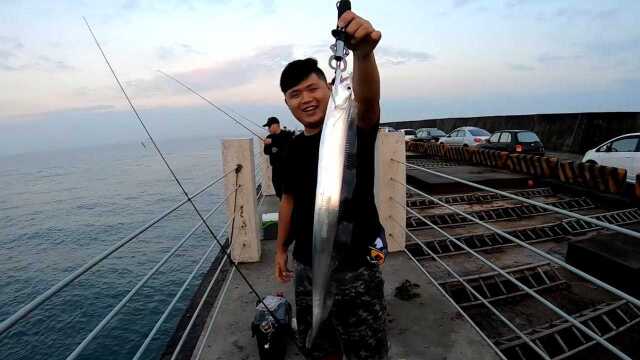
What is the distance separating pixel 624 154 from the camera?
11.6 metres

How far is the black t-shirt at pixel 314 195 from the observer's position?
6.73 feet

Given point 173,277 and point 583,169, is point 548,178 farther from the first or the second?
point 173,277

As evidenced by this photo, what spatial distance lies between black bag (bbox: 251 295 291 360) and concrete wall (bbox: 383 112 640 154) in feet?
65.7

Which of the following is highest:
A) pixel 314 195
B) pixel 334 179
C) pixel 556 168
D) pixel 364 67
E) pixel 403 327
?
pixel 364 67

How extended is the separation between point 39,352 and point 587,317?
1386 centimetres

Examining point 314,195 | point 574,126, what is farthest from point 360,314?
point 574,126

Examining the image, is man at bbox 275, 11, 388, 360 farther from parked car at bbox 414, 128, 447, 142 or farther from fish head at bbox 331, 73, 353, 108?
parked car at bbox 414, 128, 447, 142

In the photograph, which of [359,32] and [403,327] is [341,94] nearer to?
[359,32]

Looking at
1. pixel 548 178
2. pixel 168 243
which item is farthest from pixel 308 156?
pixel 168 243

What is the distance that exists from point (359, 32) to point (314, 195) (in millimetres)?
949

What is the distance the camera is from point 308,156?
2.19 meters

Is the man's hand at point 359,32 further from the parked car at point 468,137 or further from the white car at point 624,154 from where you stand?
the parked car at point 468,137

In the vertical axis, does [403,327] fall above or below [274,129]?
below

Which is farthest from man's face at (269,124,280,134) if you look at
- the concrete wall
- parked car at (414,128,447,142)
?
parked car at (414,128,447,142)
